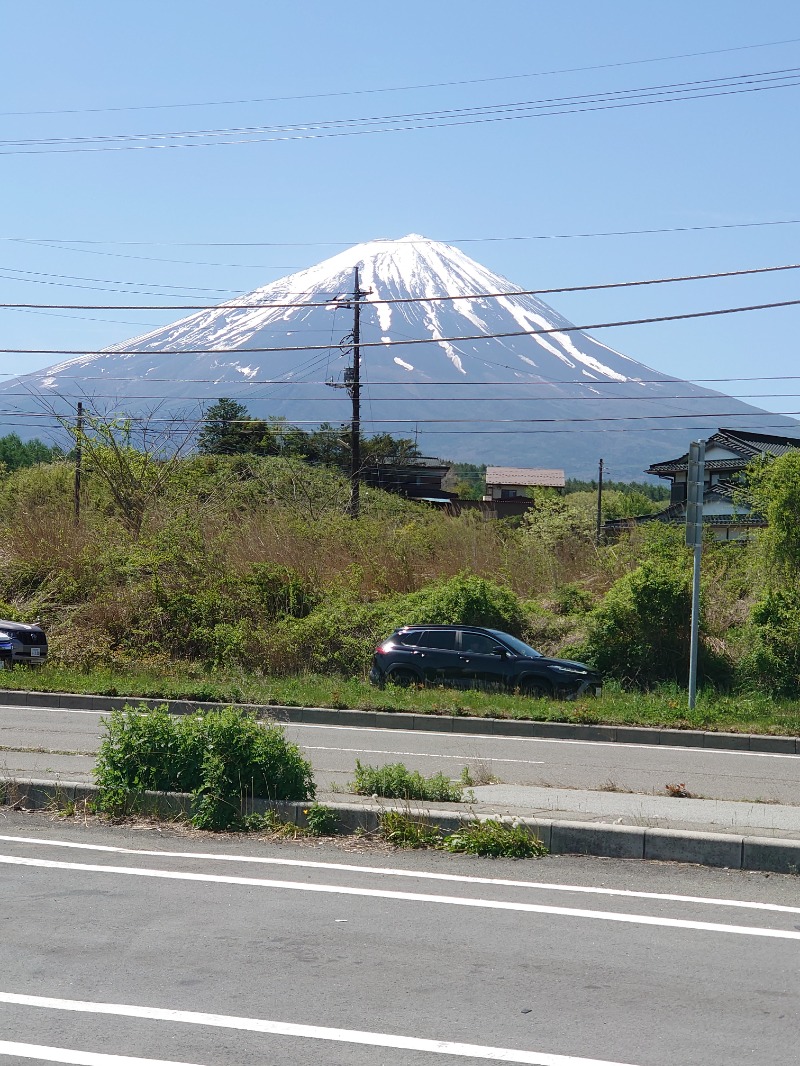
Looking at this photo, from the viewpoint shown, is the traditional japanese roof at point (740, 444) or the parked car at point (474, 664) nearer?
the parked car at point (474, 664)

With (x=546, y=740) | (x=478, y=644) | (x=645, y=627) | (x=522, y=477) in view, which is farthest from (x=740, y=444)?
(x=522, y=477)

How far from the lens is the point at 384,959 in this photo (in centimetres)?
550

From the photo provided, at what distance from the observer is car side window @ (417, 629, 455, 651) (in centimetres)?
1939

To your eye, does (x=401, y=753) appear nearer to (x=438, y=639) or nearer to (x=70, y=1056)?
(x=438, y=639)

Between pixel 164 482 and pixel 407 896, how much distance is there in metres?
23.5

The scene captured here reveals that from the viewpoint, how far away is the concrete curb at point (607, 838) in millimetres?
7277

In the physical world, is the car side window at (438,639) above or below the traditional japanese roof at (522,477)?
below

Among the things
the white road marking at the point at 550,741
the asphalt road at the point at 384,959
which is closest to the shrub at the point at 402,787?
the asphalt road at the point at 384,959

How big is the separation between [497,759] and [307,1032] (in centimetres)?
920

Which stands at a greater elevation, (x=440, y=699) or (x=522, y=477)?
(x=522, y=477)

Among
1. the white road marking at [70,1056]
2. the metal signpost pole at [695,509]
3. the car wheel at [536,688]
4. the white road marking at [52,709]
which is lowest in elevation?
the white road marking at [52,709]

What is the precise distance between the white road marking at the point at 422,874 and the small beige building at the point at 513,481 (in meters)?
94.0

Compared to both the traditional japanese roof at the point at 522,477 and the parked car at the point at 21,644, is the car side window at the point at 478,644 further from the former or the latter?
the traditional japanese roof at the point at 522,477

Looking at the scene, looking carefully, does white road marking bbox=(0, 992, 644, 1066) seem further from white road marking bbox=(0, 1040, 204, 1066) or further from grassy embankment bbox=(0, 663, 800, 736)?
grassy embankment bbox=(0, 663, 800, 736)
